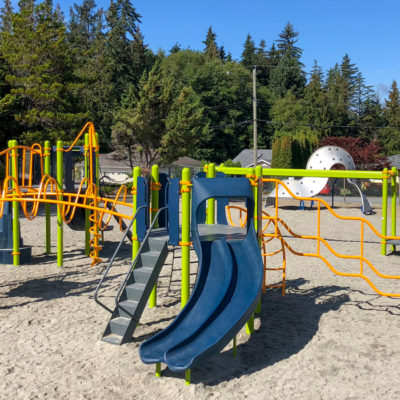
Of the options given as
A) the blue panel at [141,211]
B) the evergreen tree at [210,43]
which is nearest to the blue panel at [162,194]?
the blue panel at [141,211]

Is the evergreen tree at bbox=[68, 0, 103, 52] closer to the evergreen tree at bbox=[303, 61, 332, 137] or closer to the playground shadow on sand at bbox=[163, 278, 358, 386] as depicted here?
the evergreen tree at bbox=[303, 61, 332, 137]

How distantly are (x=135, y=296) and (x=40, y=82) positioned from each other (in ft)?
76.3

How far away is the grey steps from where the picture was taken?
5.13m

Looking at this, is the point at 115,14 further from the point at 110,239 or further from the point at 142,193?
the point at 142,193


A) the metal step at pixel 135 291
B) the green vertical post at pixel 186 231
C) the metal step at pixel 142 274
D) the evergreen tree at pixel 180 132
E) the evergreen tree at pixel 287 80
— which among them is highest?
the evergreen tree at pixel 287 80

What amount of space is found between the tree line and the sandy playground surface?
63.3ft

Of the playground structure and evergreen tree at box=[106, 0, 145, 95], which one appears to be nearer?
the playground structure

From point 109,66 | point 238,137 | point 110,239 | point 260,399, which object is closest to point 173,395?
point 260,399

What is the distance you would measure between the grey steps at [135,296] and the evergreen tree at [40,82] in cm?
2099

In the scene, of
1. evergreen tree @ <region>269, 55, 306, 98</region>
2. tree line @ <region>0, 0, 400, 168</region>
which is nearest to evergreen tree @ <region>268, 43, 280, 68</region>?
tree line @ <region>0, 0, 400, 168</region>

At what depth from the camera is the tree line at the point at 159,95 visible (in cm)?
2616

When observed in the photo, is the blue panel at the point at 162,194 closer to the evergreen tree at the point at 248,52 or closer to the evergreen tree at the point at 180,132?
the evergreen tree at the point at 180,132

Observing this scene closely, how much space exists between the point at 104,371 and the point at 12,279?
4.26 meters

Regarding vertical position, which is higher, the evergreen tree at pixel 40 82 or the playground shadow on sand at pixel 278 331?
the evergreen tree at pixel 40 82
